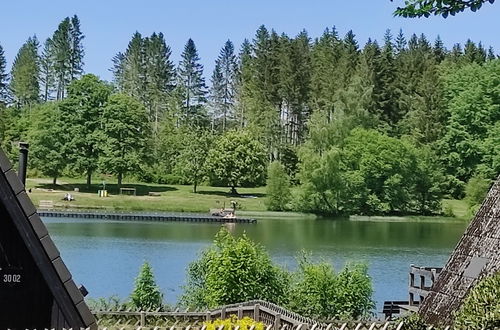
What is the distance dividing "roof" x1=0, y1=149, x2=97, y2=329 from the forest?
61.7m

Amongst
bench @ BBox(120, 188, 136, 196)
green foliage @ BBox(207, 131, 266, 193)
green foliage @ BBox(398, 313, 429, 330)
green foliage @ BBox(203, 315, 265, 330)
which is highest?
green foliage @ BBox(207, 131, 266, 193)

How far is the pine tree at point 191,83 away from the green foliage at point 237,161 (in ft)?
74.0

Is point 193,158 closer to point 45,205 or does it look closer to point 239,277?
point 45,205

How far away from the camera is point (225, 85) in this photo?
356ft

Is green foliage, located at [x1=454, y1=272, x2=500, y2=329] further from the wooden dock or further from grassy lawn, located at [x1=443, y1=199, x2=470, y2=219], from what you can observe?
grassy lawn, located at [x1=443, y1=199, x2=470, y2=219]

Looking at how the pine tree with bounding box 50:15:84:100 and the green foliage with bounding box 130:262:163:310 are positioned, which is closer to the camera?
the green foliage with bounding box 130:262:163:310

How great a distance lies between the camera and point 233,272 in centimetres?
1825

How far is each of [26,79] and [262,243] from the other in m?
68.6

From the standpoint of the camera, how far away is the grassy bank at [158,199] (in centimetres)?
6812

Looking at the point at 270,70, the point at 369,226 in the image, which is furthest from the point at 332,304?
the point at 270,70

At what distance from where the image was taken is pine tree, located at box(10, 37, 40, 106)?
333ft

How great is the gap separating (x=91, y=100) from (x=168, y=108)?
71.8 feet

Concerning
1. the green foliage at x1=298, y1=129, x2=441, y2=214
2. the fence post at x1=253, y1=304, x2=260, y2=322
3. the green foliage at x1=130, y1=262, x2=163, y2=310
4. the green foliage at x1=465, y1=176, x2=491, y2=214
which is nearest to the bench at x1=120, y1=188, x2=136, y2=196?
the green foliage at x1=298, y1=129, x2=441, y2=214

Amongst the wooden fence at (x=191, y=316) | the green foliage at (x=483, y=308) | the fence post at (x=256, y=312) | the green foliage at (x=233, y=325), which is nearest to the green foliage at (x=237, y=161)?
the wooden fence at (x=191, y=316)
